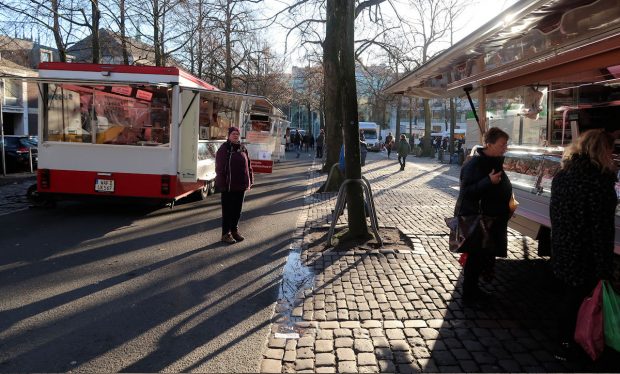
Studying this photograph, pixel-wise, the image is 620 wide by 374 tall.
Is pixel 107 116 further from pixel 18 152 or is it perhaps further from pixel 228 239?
pixel 18 152

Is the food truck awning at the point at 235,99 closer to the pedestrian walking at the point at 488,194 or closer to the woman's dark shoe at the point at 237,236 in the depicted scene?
the woman's dark shoe at the point at 237,236

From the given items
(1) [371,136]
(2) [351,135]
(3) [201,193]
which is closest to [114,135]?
(3) [201,193]

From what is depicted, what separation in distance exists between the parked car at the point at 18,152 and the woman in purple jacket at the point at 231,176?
14820mm

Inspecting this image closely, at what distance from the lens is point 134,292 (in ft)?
16.7

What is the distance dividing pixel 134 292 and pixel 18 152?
17136 millimetres

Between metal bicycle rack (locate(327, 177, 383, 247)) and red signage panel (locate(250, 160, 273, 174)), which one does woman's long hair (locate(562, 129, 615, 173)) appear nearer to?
metal bicycle rack (locate(327, 177, 383, 247))

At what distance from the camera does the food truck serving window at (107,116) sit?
918 centimetres

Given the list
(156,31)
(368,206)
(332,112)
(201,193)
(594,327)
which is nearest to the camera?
(594,327)

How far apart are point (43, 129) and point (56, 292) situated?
17.2 feet

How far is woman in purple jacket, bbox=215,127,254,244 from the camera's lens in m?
7.25

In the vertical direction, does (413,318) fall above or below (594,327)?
below

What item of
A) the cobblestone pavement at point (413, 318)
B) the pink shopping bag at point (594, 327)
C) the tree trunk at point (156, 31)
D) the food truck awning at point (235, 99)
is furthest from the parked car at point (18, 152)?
the pink shopping bag at point (594, 327)

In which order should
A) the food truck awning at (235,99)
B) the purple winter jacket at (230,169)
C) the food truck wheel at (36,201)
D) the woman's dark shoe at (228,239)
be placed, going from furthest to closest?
the food truck wheel at (36,201)
the food truck awning at (235,99)
the woman's dark shoe at (228,239)
the purple winter jacket at (230,169)

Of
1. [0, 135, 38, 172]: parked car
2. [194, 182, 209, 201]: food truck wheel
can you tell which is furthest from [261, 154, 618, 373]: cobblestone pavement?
[0, 135, 38, 172]: parked car
